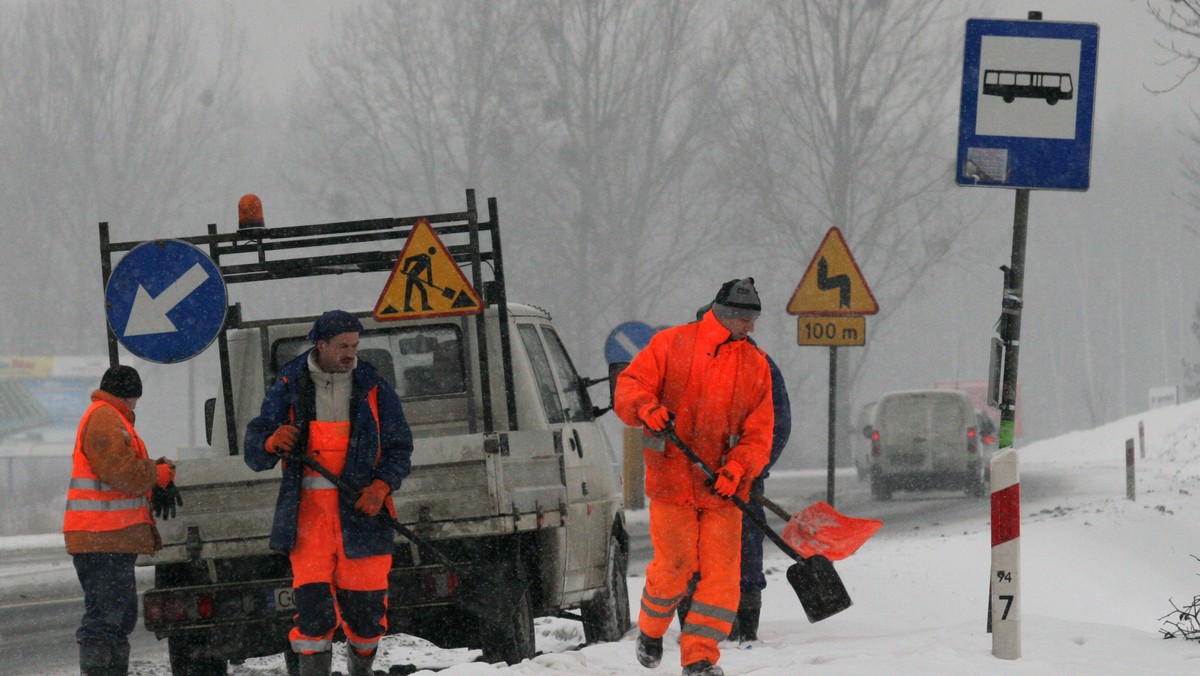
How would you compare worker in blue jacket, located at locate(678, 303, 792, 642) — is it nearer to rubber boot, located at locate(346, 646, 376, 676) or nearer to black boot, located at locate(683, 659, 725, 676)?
black boot, located at locate(683, 659, 725, 676)

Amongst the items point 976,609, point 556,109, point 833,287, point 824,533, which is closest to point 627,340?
point 833,287

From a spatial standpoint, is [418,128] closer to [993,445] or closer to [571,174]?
[571,174]

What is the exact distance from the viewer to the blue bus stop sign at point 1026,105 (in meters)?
7.27

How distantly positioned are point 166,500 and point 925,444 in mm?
19340

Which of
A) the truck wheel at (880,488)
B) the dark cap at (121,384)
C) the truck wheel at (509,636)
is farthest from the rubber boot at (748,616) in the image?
the truck wheel at (880,488)

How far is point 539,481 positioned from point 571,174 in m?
37.6

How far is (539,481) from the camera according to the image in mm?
7902

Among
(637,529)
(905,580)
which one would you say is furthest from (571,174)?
(905,580)

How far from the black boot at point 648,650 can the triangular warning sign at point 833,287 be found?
616cm

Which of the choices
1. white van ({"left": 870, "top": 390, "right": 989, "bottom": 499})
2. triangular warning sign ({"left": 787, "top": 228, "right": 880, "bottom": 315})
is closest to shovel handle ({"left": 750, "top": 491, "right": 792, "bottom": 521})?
triangular warning sign ({"left": 787, "top": 228, "right": 880, "bottom": 315})

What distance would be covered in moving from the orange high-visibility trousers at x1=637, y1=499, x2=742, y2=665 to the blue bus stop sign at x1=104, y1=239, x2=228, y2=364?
3018 mm

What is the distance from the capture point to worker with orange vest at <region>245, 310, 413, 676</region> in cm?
650

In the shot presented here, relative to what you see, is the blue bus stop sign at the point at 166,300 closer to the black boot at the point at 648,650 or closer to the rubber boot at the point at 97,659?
the rubber boot at the point at 97,659

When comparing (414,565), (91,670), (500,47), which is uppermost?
(500,47)
